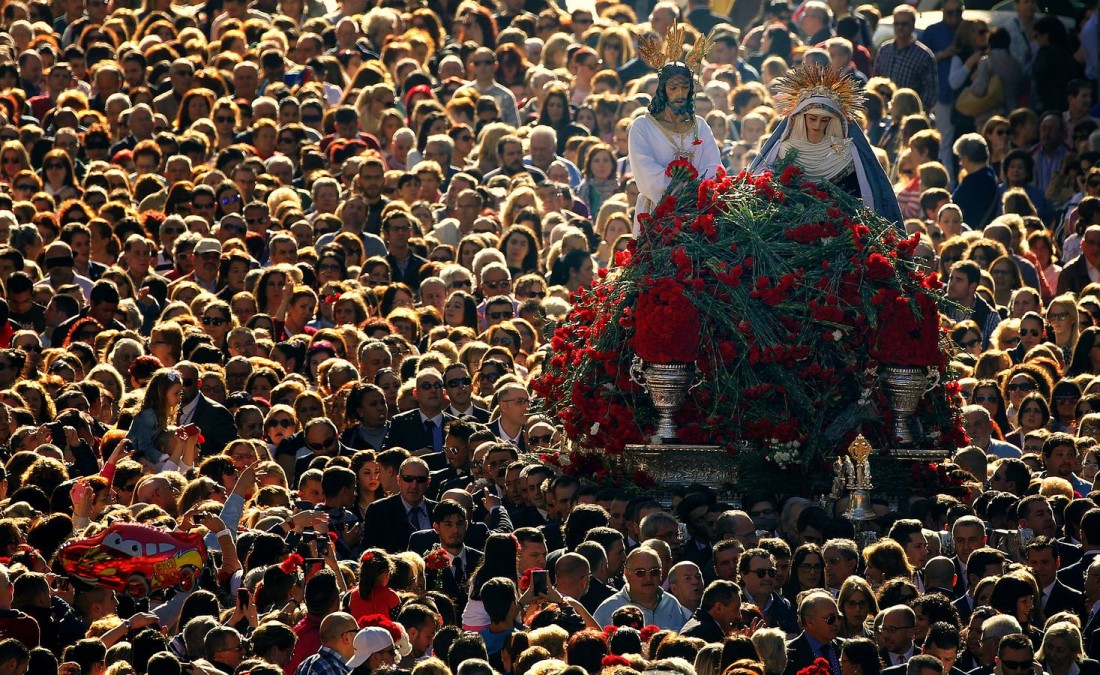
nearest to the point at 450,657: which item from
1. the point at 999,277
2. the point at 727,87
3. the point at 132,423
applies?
the point at 132,423

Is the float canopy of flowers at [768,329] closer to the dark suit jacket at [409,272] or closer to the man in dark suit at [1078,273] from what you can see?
the dark suit jacket at [409,272]

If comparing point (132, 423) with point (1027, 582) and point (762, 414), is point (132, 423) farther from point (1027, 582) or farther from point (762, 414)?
point (1027, 582)

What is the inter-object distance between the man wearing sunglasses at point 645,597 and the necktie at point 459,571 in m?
1.27

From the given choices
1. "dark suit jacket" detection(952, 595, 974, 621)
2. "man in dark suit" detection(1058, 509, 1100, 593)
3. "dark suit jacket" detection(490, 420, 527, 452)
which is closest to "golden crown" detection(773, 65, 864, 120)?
"dark suit jacket" detection(490, 420, 527, 452)

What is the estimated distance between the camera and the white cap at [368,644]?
38.3ft

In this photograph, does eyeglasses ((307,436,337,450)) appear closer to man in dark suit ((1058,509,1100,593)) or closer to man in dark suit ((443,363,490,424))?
man in dark suit ((443,363,490,424))

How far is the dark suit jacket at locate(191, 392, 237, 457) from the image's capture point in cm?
1689

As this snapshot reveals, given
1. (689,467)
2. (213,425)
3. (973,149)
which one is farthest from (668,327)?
(973,149)

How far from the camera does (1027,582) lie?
544 inches

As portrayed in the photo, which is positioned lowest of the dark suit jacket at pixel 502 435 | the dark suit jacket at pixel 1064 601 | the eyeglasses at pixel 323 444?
the dark suit jacket at pixel 1064 601

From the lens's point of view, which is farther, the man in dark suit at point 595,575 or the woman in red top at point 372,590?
the man in dark suit at point 595,575

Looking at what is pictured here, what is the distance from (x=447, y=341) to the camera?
1869cm

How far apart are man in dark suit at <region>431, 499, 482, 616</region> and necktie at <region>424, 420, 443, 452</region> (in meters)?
2.47

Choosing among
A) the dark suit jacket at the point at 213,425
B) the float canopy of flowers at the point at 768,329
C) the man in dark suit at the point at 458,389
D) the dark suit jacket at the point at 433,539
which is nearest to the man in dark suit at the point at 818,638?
the dark suit jacket at the point at 433,539
